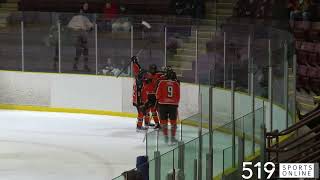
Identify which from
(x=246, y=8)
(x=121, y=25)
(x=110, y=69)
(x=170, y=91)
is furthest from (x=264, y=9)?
(x=170, y=91)

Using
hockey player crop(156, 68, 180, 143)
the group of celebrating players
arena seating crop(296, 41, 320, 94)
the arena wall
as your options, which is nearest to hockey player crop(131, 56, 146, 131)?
the group of celebrating players

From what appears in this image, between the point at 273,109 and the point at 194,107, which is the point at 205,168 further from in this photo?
the point at 194,107

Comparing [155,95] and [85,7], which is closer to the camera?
[155,95]

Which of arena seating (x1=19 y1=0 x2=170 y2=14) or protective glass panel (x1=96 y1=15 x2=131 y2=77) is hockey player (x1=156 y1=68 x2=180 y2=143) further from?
arena seating (x1=19 y1=0 x2=170 y2=14)

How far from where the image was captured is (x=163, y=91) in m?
11.2

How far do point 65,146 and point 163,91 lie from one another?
159 cm

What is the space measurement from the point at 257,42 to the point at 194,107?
2.25 meters

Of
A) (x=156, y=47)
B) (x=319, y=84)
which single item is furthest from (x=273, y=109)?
(x=156, y=47)

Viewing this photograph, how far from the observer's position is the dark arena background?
670cm

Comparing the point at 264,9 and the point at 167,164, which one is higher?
the point at 264,9

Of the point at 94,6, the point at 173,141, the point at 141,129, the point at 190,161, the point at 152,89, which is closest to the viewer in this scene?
the point at 190,161

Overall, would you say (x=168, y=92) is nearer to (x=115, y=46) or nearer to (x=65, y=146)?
(x=65, y=146)

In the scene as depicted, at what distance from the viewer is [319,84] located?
12102 millimetres

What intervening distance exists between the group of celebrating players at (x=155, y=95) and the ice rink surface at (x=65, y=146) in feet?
1.12
